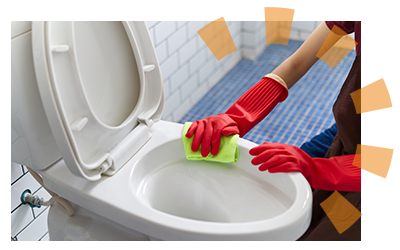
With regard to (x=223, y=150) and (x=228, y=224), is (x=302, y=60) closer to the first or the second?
(x=223, y=150)

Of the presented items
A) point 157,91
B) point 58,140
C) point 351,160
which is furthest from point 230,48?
point 58,140

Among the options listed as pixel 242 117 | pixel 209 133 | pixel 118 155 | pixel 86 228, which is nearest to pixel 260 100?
pixel 242 117

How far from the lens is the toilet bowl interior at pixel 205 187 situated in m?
0.89

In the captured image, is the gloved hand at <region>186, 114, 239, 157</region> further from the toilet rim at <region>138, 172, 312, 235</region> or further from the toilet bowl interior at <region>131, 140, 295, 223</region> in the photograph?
the toilet rim at <region>138, 172, 312, 235</region>

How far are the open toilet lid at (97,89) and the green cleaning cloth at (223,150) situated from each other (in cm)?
11

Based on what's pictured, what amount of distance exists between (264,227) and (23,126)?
0.52 meters

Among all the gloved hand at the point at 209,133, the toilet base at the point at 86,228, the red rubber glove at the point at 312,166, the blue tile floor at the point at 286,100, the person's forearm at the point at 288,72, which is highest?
the person's forearm at the point at 288,72

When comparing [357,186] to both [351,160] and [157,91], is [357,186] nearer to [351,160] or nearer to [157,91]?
[351,160]

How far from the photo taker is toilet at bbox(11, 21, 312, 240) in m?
0.71

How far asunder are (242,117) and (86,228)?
50 cm

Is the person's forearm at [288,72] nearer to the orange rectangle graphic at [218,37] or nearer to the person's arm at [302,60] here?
the person's arm at [302,60]

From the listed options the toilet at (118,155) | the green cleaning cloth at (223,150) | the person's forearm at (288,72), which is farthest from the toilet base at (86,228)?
the person's forearm at (288,72)

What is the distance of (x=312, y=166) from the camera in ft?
2.87
